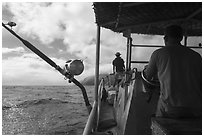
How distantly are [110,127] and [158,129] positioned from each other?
12.9ft

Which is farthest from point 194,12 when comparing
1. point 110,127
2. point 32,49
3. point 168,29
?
point 32,49

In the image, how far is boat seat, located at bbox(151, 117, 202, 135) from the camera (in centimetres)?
246

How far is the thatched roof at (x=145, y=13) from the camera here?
4.24 meters

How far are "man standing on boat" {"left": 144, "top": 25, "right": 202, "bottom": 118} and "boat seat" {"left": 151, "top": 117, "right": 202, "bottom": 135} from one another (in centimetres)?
14

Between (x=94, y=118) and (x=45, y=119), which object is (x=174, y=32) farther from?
(x=45, y=119)

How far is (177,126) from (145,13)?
266cm

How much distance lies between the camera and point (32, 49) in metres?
6.64

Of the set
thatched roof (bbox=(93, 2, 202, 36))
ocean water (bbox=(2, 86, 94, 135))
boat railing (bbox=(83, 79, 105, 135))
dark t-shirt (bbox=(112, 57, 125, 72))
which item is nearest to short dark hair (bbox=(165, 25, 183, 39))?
thatched roof (bbox=(93, 2, 202, 36))

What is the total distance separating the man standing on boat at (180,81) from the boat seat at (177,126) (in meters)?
0.14

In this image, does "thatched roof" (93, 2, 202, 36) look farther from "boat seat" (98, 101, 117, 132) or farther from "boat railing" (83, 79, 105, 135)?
"boat seat" (98, 101, 117, 132)

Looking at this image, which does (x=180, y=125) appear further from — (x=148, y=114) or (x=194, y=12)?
(x=194, y=12)

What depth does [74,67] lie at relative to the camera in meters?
6.67

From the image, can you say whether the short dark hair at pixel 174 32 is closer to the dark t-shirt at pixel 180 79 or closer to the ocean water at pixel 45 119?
the dark t-shirt at pixel 180 79

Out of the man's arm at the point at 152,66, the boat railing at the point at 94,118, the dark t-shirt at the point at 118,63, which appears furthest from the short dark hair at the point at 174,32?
the dark t-shirt at the point at 118,63
